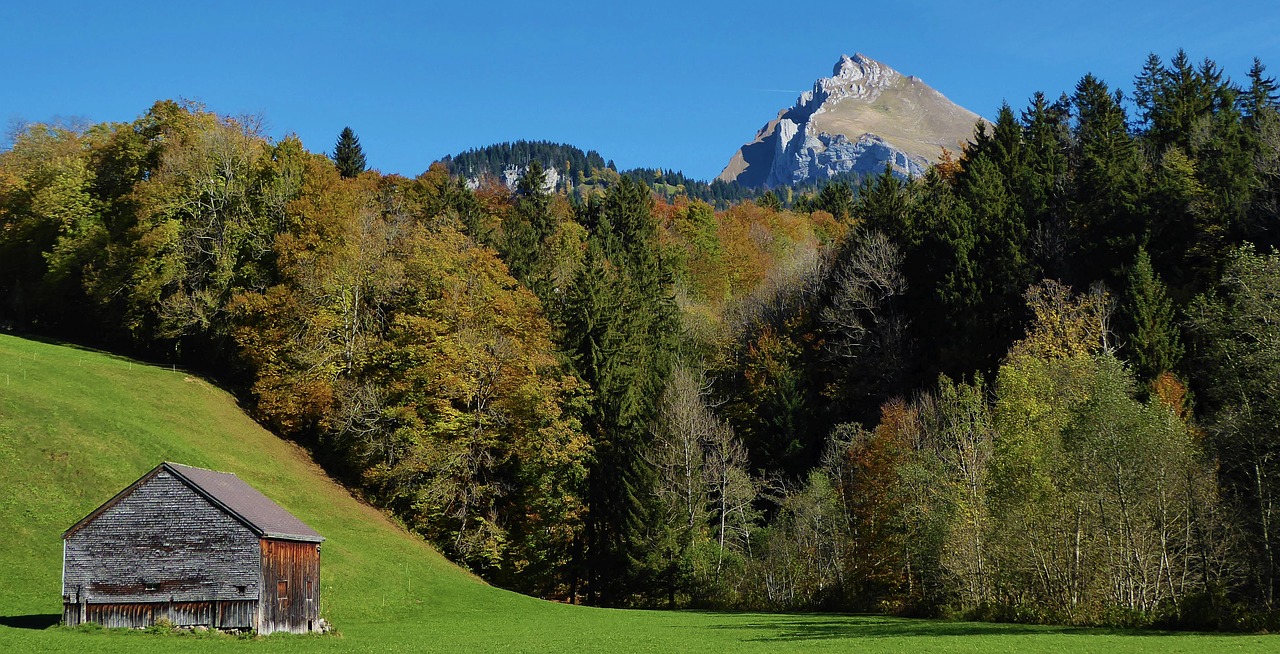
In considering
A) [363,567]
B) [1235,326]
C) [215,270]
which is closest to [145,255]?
[215,270]

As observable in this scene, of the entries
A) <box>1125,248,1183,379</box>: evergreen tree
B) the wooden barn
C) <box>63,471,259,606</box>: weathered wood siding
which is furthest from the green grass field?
<box>1125,248,1183,379</box>: evergreen tree

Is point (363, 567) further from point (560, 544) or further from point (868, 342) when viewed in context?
point (868, 342)

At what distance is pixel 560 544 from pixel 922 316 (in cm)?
3393

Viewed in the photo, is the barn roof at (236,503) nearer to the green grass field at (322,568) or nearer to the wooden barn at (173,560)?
the wooden barn at (173,560)

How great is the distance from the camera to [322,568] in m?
52.4

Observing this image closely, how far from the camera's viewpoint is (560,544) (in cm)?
7188

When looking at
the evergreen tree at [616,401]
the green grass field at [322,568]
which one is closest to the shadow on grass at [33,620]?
the green grass field at [322,568]

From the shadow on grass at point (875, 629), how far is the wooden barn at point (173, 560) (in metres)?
20.4

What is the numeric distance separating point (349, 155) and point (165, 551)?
318ft

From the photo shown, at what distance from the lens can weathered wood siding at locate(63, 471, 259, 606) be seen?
4025 cm

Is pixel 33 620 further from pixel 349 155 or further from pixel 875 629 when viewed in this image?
pixel 349 155

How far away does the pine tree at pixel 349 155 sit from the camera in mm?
128750

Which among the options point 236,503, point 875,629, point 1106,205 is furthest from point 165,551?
point 1106,205

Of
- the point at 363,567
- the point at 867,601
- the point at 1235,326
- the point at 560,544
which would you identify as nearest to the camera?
the point at 1235,326
